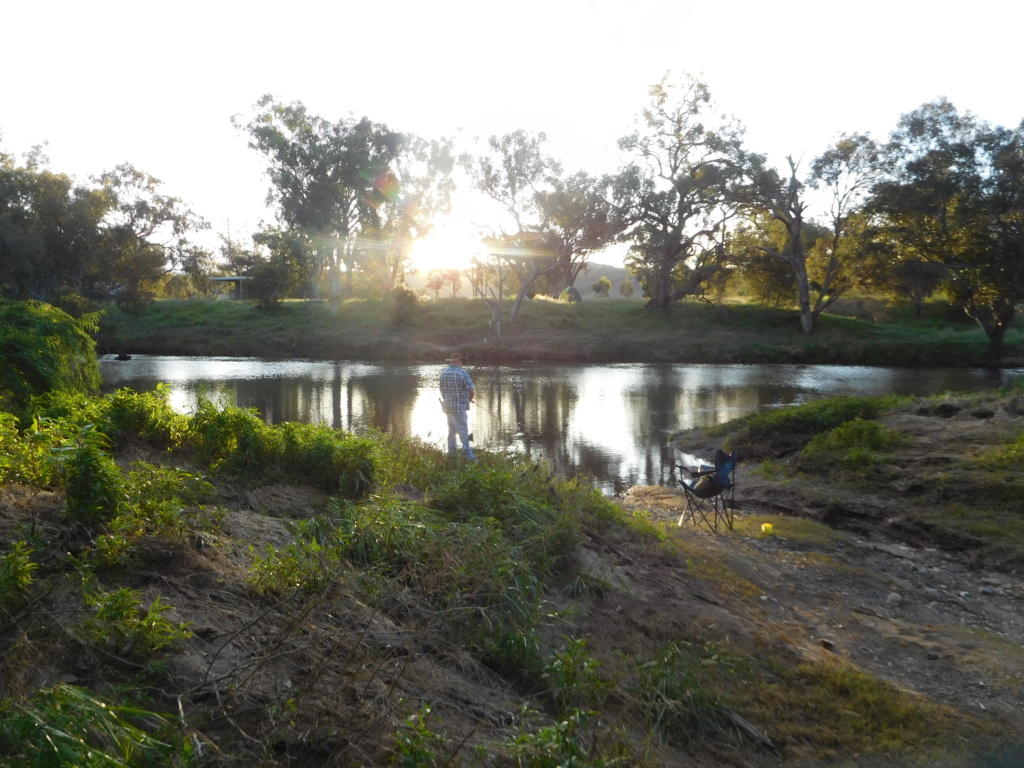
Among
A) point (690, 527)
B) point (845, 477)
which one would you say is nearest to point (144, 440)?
point (690, 527)

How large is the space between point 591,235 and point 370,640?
4559 cm

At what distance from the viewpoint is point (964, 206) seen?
3928cm

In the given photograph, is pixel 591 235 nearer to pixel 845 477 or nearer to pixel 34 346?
pixel 845 477

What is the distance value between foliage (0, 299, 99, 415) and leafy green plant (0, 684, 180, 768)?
521 centimetres

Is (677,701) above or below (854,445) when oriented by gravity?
below

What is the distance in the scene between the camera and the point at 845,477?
11.6 meters

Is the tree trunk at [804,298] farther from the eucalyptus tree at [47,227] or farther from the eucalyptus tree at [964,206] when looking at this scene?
the eucalyptus tree at [47,227]

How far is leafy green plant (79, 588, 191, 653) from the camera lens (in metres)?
3.63

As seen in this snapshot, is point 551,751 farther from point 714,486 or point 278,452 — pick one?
point 714,486

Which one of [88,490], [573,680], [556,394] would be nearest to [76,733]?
[88,490]

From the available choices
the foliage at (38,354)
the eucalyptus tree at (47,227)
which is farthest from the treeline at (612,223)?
the foliage at (38,354)

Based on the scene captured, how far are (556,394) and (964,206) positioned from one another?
83.4 ft

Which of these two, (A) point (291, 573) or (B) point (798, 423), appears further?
(B) point (798, 423)

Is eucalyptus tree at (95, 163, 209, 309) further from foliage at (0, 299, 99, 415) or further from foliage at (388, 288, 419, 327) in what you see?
foliage at (0, 299, 99, 415)
